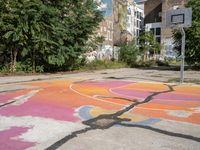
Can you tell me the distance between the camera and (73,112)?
971 centimetres

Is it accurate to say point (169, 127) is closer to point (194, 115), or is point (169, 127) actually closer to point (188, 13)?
point (194, 115)

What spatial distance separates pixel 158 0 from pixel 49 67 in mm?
56329

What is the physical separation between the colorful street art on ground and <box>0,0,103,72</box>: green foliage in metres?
11.1

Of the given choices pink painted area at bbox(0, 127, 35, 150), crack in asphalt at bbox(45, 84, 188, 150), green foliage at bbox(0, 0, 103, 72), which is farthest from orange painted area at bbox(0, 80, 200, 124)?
green foliage at bbox(0, 0, 103, 72)

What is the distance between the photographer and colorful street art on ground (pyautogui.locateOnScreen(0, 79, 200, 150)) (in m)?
7.22

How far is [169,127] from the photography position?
8.01 m

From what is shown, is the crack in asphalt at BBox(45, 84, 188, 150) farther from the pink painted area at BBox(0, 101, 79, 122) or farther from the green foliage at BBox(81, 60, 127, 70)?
the green foliage at BBox(81, 60, 127, 70)

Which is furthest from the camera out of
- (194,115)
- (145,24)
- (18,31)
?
(145,24)

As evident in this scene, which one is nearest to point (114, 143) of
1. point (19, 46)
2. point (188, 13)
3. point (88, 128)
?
point (88, 128)

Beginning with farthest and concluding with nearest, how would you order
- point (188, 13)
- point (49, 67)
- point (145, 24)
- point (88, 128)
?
1. point (145, 24)
2. point (49, 67)
3. point (188, 13)
4. point (88, 128)

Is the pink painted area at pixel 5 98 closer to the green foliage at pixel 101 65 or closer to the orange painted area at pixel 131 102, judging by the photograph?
the orange painted area at pixel 131 102

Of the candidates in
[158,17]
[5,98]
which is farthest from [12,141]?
[158,17]

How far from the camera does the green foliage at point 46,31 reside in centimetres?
2358

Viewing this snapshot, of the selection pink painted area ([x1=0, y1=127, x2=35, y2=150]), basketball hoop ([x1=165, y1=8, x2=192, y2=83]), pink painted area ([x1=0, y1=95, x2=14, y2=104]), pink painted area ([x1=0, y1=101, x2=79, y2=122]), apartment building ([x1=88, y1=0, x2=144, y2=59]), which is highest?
apartment building ([x1=88, y1=0, x2=144, y2=59])
